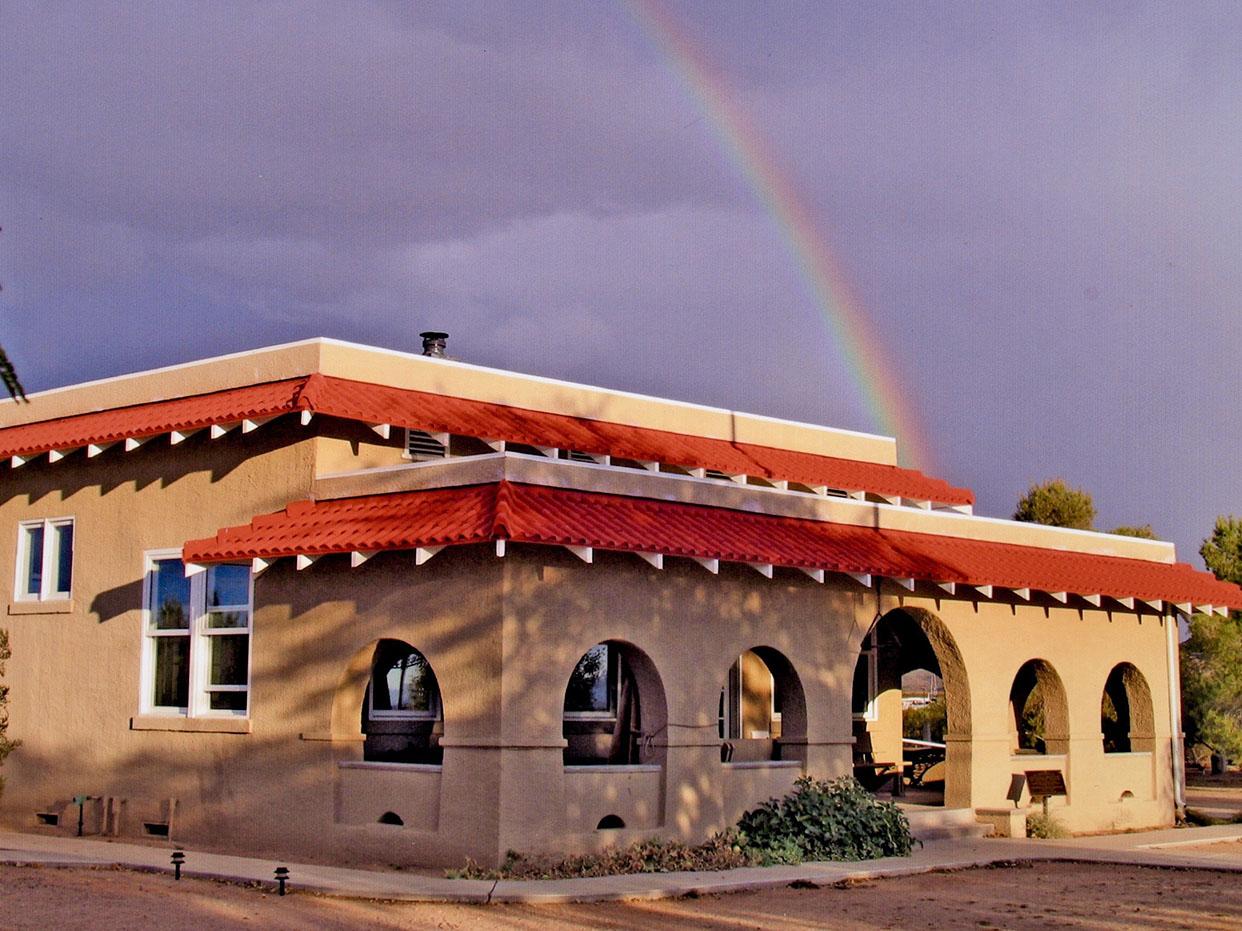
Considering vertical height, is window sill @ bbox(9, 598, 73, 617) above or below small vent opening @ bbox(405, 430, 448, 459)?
below

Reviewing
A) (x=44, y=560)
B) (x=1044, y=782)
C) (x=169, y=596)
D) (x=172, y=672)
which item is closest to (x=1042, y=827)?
(x=1044, y=782)

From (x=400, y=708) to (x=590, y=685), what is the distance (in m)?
2.44

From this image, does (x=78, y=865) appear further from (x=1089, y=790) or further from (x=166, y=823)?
(x=1089, y=790)

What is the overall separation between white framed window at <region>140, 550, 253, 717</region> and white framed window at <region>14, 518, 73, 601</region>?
193 centimetres

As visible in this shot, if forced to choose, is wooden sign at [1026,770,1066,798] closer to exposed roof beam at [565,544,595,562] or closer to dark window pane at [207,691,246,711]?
exposed roof beam at [565,544,595,562]

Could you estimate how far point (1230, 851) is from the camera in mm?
21109

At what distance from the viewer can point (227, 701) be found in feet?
65.1

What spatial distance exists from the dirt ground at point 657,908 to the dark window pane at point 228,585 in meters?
4.54

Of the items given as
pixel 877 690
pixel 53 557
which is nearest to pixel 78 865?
pixel 53 557

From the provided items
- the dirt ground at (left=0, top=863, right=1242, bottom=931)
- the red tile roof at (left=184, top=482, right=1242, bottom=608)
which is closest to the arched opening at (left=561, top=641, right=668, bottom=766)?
the red tile roof at (left=184, top=482, right=1242, bottom=608)

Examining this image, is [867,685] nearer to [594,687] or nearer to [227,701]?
[594,687]

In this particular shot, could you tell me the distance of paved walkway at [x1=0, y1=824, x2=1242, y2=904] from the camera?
14812mm

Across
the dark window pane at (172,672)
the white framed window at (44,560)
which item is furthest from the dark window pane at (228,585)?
the white framed window at (44,560)

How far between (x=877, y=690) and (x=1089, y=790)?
157 inches
